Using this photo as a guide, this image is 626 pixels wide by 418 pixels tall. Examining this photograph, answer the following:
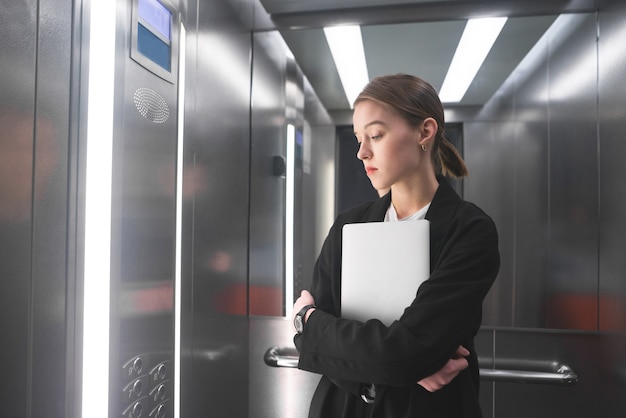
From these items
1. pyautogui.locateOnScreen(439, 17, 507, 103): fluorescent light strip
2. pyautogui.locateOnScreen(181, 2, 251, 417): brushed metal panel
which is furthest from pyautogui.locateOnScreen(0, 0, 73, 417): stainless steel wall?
pyautogui.locateOnScreen(439, 17, 507, 103): fluorescent light strip

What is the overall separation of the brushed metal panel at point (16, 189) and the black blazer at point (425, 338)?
51 cm

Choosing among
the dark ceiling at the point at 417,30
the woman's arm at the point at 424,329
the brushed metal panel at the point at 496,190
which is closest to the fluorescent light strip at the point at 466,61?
the dark ceiling at the point at 417,30

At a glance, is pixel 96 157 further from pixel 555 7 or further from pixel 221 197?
pixel 555 7

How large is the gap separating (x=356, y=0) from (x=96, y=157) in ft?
3.39

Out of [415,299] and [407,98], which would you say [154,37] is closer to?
[407,98]

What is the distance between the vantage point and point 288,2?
159cm

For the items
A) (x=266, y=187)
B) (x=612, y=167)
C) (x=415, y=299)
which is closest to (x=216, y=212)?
(x=266, y=187)

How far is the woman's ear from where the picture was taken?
3.54 ft

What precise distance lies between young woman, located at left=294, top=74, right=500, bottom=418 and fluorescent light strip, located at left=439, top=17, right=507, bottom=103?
52 cm

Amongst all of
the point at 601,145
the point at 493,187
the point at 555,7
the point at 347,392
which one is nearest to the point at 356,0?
the point at 555,7

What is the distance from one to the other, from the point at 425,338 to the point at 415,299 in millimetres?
76

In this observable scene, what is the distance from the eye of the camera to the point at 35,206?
79 centimetres

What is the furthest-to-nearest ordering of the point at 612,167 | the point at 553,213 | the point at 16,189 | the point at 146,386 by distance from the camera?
the point at 553,213, the point at 612,167, the point at 146,386, the point at 16,189

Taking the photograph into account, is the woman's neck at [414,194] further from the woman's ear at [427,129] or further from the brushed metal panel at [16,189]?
the brushed metal panel at [16,189]
